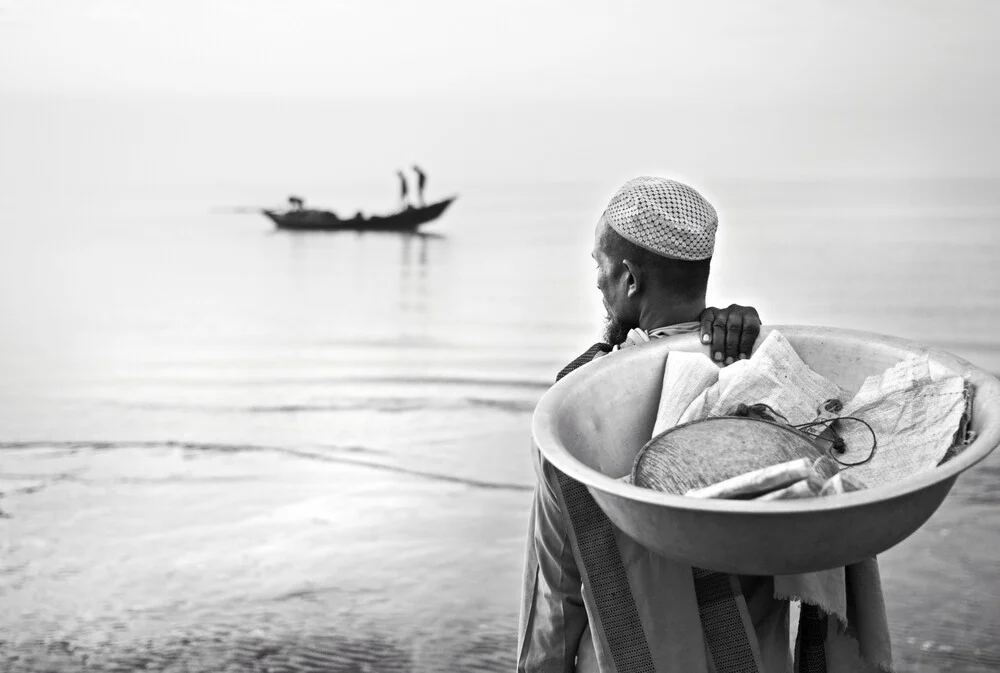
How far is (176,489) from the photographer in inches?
171

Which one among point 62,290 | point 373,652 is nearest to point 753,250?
point 62,290

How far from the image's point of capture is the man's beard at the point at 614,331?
5.20 ft

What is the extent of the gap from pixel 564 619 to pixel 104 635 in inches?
76.2

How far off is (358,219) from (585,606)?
19.0 metres

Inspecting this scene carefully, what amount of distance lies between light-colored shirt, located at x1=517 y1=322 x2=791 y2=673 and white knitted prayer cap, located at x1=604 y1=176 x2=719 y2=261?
0.14 m

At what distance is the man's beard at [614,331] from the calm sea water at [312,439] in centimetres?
146

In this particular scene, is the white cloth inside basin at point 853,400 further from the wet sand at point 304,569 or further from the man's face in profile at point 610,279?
the wet sand at point 304,569

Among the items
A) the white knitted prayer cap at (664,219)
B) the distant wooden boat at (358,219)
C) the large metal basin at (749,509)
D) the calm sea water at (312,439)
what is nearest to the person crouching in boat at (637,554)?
the white knitted prayer cap at (664,219)

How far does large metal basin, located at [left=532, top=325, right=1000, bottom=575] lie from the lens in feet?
3.26

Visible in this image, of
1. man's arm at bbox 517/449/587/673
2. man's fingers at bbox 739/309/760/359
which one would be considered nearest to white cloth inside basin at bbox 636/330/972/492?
man's fingers at bbox 739/309/760/359

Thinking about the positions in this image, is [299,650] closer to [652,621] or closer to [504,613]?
[504,613]

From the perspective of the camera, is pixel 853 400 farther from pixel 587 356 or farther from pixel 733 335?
pixel 587 356

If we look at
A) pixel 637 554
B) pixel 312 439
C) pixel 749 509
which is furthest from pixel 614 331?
pixel 312 439

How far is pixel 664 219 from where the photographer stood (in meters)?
1.44
